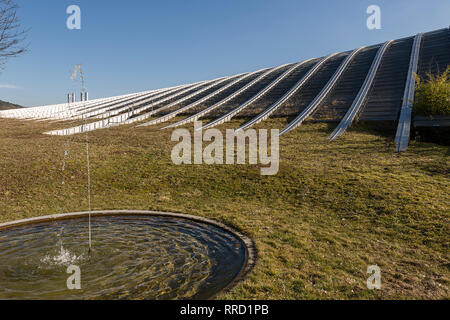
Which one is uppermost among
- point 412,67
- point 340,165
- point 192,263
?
point 412,67

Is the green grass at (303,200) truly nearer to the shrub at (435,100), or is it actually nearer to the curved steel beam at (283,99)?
the shrub at (435,100)

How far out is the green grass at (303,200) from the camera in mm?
4879

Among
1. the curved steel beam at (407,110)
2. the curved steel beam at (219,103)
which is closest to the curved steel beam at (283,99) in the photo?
the curved steel beam at (219,103)

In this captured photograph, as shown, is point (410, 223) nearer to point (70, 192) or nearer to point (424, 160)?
point (424, 160)

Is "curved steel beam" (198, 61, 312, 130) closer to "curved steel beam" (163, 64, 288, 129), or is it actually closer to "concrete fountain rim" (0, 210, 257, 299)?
"curved steel beam" (163, 64, 288, 129)

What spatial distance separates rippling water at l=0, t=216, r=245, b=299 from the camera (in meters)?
4.55

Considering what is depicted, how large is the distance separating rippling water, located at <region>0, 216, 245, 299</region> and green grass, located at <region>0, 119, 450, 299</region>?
766 mm

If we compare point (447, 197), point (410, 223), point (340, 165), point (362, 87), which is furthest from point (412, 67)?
point (410, 223)

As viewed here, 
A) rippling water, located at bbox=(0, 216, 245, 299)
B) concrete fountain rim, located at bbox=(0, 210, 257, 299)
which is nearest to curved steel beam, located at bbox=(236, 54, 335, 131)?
concrete fountain rim, located at bbox=(0, 210, 257, 299)

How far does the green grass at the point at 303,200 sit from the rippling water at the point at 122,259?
2.51ft

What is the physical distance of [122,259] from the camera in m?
5.67

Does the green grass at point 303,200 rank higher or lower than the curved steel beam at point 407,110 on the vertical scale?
lower

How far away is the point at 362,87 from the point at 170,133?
56.7 ft

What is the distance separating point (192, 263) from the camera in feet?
18.0
